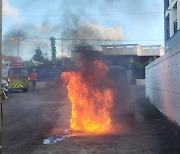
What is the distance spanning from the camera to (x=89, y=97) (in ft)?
36.2

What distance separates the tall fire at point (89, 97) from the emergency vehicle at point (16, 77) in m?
20.3

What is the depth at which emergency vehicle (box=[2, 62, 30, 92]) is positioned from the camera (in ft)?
101

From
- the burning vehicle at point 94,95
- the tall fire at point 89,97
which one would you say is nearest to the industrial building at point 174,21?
the burning vehicle at point 94,95

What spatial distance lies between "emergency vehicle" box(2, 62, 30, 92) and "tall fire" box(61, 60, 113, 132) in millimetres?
20345

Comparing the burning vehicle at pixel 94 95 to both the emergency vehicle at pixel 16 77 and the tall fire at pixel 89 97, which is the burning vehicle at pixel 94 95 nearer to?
the tall fire at pixel 89 97

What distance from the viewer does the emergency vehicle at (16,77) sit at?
30.8 metres

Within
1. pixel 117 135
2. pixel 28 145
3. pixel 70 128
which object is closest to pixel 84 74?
pixel 70 128

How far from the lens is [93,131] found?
10484mm

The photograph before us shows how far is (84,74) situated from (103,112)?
1277 mm

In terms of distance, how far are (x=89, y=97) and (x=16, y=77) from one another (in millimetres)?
21065

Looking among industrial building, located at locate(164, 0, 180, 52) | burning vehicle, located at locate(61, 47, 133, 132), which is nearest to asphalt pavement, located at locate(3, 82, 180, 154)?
burning vehicle, located at locate(61, 47, 133, 132)

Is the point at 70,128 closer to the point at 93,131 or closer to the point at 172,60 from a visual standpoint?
the point at 93,131

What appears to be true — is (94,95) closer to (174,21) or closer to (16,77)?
(174,21)

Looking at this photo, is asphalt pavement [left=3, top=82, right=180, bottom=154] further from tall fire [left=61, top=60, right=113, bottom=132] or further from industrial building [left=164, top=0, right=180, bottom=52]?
industrial building [left=164, top=0, right=180, bottom=52]
